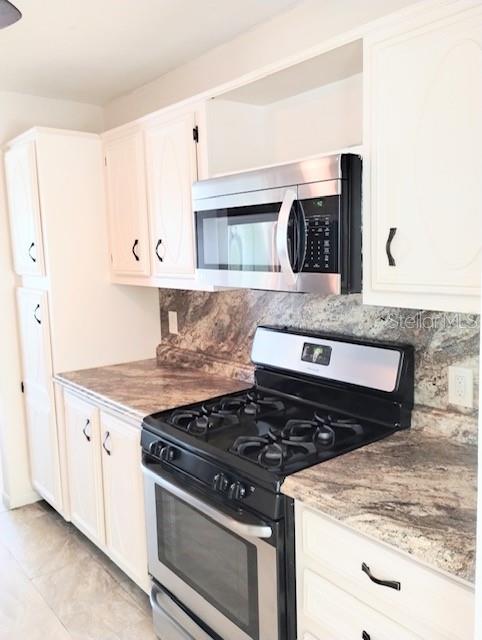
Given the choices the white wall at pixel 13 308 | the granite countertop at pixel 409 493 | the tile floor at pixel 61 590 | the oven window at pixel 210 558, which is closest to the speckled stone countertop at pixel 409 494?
the granite countertop at pixel 409 493

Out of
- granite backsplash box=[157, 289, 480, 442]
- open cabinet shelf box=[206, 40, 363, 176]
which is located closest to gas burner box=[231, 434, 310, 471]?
granite backsplash box=[157, 289, 480, 442]

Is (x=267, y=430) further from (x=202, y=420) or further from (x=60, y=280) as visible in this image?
(x=60, y=280)

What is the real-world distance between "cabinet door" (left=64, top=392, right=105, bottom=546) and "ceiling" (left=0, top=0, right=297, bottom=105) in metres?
1.61

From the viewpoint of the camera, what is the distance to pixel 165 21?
7.34 ft

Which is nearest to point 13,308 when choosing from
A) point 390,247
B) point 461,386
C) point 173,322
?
point 173,322

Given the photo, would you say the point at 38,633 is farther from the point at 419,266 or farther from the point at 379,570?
the point at 419,266

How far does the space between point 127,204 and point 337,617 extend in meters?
2.07

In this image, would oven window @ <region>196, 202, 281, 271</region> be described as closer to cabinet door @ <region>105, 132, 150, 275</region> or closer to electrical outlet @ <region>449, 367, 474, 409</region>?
cabinet door @ <region>105, 132, 150, 275</region>

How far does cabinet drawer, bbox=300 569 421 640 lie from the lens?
4.24ft

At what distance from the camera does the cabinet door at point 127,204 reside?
8.59 ft

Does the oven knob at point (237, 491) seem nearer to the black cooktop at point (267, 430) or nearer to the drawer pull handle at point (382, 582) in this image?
the black cooktop at point (267, 430)

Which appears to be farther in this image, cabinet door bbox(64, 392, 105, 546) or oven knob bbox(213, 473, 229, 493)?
cabinet door bbox(64, 392, 105, 546)

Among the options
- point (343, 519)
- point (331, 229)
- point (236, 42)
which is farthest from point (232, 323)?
point (343, 519)

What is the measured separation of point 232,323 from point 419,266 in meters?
1.29
